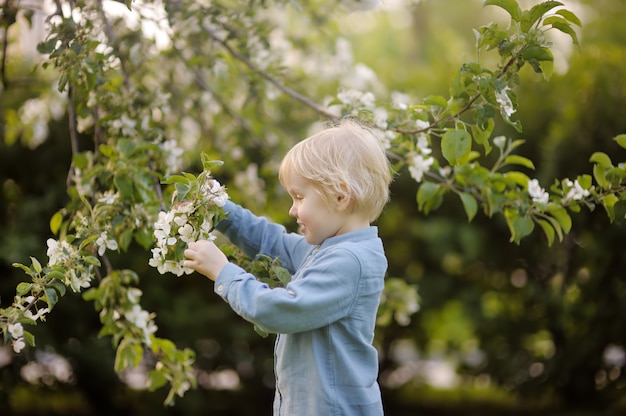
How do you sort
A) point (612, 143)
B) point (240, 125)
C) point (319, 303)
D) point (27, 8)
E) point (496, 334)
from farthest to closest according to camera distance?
point (496, 334), point (612, 143), point (240, 125), point (27, 8), point (319, 303)

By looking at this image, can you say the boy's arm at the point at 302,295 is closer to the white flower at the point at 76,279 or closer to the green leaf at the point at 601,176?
the white flower at the point at 76,279

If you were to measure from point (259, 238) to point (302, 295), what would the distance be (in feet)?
1.74

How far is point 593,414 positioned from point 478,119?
9.32 ft

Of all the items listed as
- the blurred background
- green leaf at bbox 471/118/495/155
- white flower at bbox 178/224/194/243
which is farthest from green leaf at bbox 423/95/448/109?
the blurred background

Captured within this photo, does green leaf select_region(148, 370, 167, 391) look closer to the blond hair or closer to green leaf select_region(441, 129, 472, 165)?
the blond hair

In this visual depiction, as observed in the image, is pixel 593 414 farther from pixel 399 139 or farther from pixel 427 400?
Answer: pixel 399 139

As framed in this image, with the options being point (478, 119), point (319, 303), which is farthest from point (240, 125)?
point (319, 303)

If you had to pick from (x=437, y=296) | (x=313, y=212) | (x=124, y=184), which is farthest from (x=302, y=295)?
(x=437, y=296)

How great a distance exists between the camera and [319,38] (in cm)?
417

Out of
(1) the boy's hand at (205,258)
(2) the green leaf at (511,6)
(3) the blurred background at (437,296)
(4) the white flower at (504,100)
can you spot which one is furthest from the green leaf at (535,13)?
(3) the blurred background at (437,296)

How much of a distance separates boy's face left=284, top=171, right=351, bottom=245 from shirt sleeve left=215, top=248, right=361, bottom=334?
4.1 inches

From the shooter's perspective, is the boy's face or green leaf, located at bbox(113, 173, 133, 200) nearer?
the boy's face

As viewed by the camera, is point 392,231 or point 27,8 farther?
point 392,231

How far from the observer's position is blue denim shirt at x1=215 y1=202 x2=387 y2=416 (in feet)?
5.38
